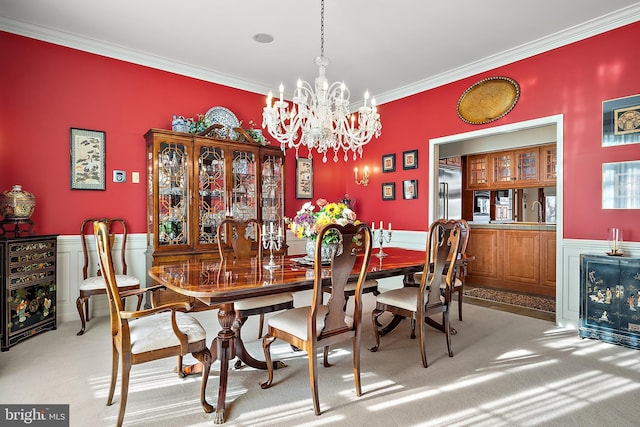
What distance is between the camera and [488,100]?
4129mm

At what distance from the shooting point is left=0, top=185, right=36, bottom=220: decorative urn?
3.01 metres

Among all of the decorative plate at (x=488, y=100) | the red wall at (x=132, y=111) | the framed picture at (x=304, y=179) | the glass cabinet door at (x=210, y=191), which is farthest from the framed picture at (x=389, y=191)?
the glass cabinet door at (x=210, y=191)

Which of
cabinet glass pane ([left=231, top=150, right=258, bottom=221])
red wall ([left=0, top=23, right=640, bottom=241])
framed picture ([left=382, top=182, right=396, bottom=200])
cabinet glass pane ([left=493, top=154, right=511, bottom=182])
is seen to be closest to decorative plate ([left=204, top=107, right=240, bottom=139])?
red wall ([left=0, top=23, right=640, bottom=241])

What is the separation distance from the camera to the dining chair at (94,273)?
3232 mm

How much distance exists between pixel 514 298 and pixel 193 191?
4251mm

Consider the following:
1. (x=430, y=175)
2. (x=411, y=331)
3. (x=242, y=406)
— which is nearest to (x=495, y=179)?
(x=430, y=175)

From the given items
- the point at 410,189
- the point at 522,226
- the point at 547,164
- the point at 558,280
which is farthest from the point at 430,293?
the point at 547,164

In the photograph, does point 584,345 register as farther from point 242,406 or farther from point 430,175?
point 242,406

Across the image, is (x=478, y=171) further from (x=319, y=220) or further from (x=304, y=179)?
(x=319, y=220)

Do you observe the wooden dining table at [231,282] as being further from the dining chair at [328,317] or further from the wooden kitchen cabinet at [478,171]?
the wooden kitchen cabinet at [478,171]

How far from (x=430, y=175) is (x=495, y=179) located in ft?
6.02

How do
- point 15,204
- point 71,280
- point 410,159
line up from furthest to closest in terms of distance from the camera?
1. point 410,159
2. point 71,280
3. point 15,204

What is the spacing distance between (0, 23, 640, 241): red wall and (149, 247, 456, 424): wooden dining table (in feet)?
6.04

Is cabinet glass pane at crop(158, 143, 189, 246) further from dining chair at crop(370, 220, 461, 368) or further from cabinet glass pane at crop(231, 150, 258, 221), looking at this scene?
dining chair at crop(370, 220, 461, 368)
